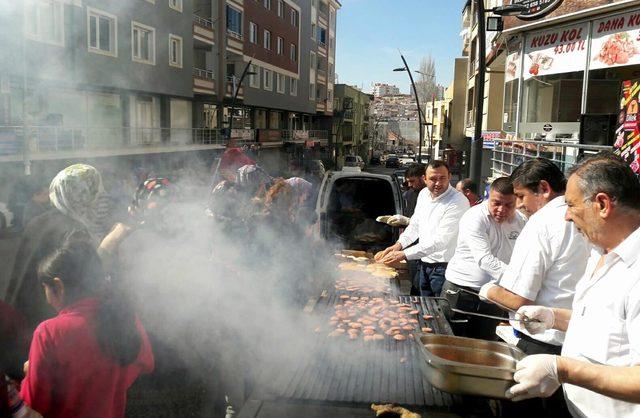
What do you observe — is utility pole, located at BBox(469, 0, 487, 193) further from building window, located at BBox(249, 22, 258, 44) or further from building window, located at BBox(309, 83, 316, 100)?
building window, located at BBox(309, 83, 316, 100)

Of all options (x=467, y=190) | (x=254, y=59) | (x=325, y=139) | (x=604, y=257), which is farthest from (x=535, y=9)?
(x=325, y=139)

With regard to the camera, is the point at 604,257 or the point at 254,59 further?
the point at 254,59

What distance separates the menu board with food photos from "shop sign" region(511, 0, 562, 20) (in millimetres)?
5195

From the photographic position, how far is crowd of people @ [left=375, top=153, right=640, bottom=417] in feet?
5.50

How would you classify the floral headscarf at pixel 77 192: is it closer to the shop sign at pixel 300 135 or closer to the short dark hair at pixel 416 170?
the short dark hair at pixel 416 170

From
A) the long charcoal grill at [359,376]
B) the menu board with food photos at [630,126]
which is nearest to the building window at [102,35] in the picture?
the menu board with food photos at [630,126]

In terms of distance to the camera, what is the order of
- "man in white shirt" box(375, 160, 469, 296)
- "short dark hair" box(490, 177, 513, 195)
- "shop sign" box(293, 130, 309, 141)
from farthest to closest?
"shop sign" box(293, 130, 309, 141) < "man in white shirt" box(375, 160, 469, 296) < "short dark hair" box(490, 177, 513, 195)

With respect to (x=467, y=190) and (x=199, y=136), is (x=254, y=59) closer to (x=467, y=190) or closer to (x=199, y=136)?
(x=199, y=136)

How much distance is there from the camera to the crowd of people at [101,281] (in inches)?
78.2

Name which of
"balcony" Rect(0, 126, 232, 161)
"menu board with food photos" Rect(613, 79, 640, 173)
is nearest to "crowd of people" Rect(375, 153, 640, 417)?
"menu board with food photos" Rect(613, 79, 640, 173)

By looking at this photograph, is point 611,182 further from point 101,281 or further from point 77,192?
point 77,192

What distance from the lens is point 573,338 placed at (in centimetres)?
192

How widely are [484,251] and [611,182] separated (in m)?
1.90

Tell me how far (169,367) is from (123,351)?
1.59m
